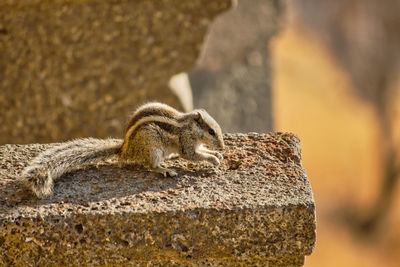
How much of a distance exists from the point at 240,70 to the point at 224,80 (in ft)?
0.68

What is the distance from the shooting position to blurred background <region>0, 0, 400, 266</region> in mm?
5051

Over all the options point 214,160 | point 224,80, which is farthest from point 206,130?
point 224,80

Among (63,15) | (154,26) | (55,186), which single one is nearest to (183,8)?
(154,26)

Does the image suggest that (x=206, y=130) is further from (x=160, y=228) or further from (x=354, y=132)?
(x=354, y=132)

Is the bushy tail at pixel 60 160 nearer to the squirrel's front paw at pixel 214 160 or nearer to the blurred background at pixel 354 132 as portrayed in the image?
the squirrel's front paw at pixel 214 160

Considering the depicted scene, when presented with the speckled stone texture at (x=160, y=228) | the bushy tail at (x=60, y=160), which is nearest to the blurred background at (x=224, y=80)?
the bushy tail at (x=60, y=160)

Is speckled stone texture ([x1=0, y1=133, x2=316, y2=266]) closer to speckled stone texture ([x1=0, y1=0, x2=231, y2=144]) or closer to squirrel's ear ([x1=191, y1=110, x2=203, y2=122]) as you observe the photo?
squirrel's ear ([x1=191, y1=110, x2=203, y2=122])

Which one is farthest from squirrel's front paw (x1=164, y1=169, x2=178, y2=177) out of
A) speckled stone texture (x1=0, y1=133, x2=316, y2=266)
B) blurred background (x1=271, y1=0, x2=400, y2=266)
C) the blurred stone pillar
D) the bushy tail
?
blurred background (x1=271, y1=0, x2=400, y2=266)

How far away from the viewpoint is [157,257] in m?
2.54

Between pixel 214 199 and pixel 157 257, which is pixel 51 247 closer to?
pixel 157 257

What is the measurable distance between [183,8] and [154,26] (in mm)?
245

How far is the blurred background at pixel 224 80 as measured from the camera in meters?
5.05

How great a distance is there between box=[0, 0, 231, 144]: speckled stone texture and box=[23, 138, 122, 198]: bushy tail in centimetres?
203

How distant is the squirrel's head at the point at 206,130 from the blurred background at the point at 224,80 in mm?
1890
